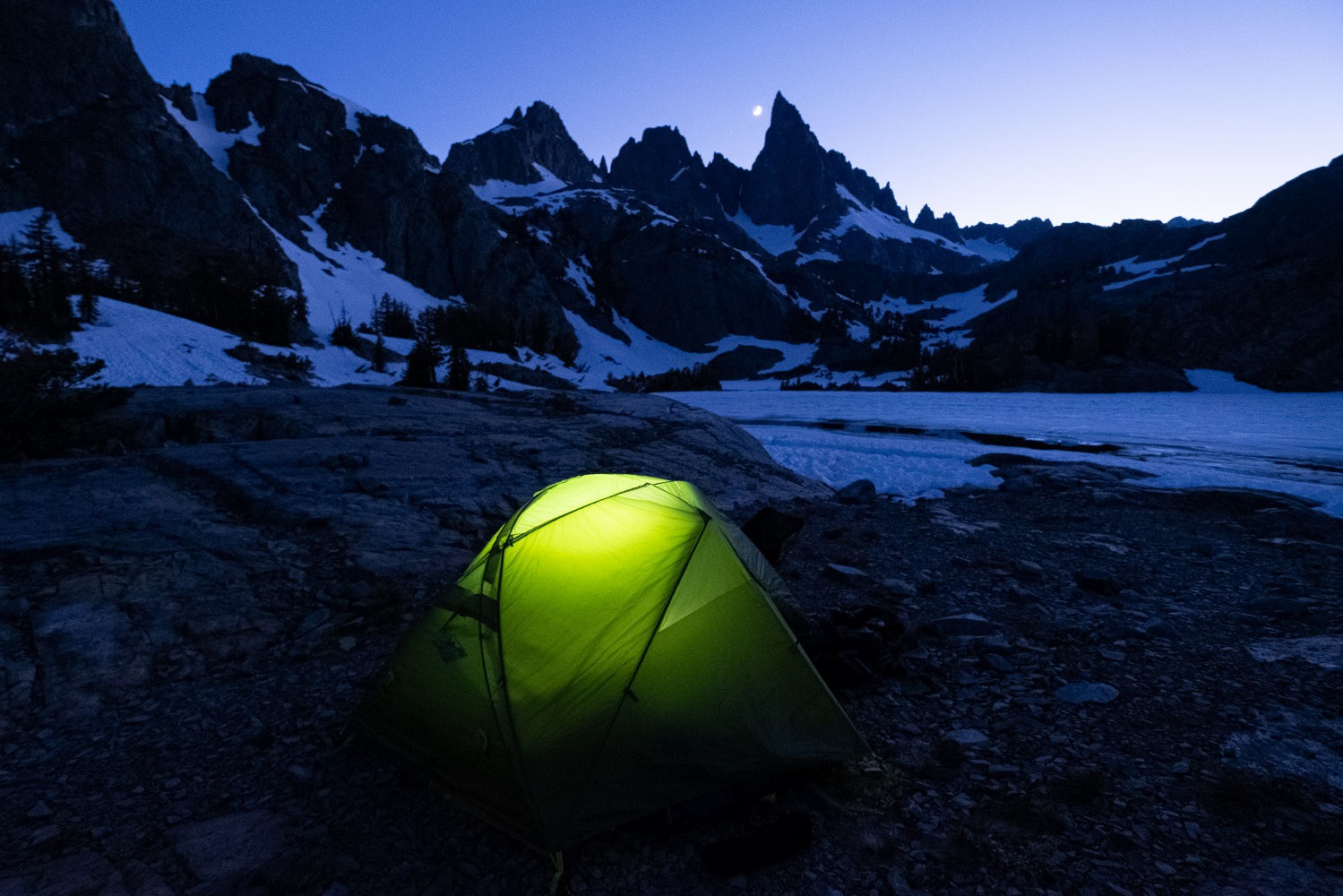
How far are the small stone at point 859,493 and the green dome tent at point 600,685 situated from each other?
381 inches

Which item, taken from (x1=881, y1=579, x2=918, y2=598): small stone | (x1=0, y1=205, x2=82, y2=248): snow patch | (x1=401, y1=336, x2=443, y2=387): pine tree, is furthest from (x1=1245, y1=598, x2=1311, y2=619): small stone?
(x1=0, y1=205, x2=82, y2=248): snow patch

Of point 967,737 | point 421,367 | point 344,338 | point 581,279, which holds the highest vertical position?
point 581,279

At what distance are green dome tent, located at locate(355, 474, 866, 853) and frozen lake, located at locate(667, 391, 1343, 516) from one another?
11.9 metres

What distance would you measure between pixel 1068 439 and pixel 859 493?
18645 millimetres

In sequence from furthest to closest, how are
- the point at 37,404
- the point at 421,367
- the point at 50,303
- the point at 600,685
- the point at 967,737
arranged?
the point at 421,367 < the point at 50,303 < the point at 37,404 < the point at 967,737 < the point at 600,685

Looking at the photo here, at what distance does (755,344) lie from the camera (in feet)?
470

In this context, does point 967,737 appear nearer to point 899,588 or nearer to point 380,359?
point 899,588

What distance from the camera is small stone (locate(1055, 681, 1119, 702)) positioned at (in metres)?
5.34

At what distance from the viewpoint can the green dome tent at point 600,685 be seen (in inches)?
154

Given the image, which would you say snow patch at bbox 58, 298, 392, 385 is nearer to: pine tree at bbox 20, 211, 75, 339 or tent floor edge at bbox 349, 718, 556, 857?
pine tree at bbox 20, 211, 75, 339

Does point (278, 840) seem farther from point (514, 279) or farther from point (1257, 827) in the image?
point (514, 279)

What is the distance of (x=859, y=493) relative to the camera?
1464cm

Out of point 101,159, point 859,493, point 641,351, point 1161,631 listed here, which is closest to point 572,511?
point 1161,631

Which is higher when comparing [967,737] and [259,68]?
[259,68]
